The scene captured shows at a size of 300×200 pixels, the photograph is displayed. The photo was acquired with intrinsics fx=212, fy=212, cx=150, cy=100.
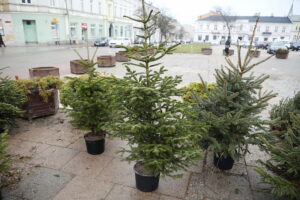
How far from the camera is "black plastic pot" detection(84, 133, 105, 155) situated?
411 cm

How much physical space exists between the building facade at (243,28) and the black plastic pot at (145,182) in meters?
78.7

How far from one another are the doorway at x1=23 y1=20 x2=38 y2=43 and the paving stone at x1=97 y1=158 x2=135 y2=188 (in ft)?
103

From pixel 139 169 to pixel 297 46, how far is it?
44783 mm

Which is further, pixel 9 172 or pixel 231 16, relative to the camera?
pixel 231 16

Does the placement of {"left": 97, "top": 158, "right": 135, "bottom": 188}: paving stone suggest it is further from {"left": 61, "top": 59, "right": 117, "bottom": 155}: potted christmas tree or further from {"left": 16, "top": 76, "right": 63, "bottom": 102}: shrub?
{"left": 16, "top": 76, "right": 63, "bottom": 102}: shrub

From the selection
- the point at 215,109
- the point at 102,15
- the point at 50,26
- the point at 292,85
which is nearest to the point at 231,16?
the point at 102,15

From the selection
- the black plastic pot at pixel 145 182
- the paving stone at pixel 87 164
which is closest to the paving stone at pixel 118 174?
the paving stone at pixel 87 164

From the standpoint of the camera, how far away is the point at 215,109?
11.8 ft

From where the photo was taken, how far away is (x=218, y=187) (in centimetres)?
337

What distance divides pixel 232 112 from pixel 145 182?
1.73 m

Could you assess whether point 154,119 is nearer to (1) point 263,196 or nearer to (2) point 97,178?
(2) point 97,178

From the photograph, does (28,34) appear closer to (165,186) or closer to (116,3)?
(116,3)

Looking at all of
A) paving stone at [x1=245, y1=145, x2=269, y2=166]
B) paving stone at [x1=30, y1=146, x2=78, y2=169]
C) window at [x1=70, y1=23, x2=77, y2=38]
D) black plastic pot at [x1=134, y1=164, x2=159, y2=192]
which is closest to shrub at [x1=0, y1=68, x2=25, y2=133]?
paving stone at [x1=30, y1=146, x2=78, y2=169]

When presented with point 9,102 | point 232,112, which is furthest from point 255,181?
point 9,102
